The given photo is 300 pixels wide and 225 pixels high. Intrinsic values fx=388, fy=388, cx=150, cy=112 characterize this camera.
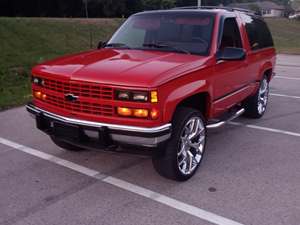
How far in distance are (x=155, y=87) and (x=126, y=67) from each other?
1.72 ft

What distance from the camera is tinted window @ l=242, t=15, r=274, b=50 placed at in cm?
612

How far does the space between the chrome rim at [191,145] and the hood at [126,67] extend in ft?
2.10

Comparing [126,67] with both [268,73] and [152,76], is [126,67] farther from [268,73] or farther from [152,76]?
[268,73]

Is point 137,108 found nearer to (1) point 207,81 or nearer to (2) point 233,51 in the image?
(1) point 207,81

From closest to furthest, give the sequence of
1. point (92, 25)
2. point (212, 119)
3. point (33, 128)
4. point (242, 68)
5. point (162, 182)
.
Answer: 1. point (162, 182)
2. point (212, 119)
3. point (242, 68)
4. point (33, 128)
5. point (92, 25)

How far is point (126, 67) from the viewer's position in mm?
4016

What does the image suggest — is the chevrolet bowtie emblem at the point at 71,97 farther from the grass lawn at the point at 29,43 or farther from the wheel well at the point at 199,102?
the grass lawn at the point at 29,43

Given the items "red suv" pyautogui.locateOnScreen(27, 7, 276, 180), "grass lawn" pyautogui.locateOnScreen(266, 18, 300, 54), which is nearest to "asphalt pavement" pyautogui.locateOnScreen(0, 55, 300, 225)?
"red suv" pyautogui.locateOnScreen(27, 7, 276, 180)

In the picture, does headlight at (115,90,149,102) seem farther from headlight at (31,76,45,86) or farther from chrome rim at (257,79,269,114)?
chrome rim at (257,79,269,114)

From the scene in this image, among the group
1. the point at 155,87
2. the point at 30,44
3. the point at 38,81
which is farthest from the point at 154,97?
the point at 30,44

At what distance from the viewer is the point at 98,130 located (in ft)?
12.6

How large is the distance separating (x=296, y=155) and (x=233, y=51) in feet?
5.39

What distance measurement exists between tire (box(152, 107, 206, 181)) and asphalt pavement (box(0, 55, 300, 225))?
136 millimetres

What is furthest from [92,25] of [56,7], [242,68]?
[242,68]
